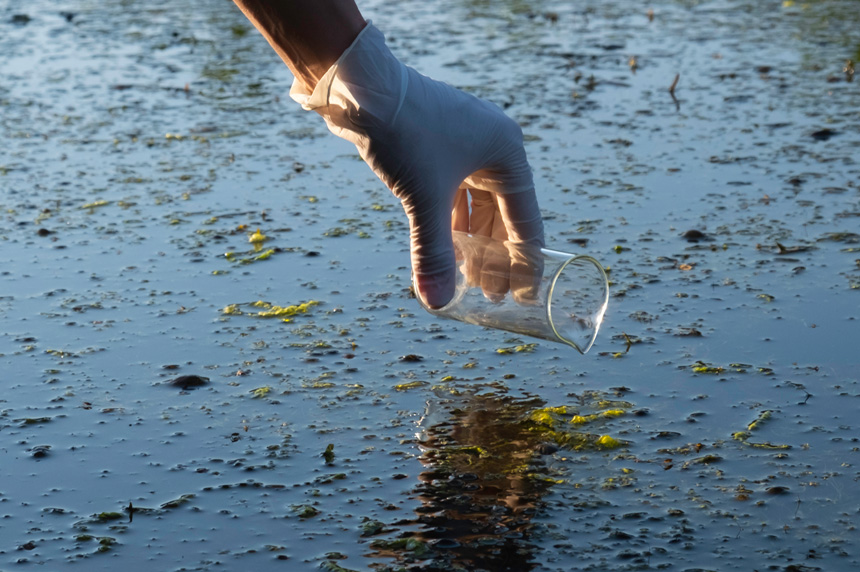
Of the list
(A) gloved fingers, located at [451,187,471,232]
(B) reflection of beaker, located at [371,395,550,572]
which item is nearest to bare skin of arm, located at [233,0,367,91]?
(A) gloved fingers, located at [451,187,471,232]

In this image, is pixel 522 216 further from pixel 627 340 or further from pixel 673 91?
pixel 673 91

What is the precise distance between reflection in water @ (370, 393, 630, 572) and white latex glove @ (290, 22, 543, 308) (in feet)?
1.47

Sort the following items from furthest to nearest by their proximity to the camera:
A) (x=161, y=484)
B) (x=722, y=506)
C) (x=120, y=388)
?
(x=120, y=388) → (x=161, y=484) → (x=722, y=506)

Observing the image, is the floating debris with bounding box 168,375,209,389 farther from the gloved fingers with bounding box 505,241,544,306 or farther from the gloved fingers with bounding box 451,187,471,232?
the gloved fingers with bounding box 505,241,544,306

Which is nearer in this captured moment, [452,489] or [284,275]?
[452,489]

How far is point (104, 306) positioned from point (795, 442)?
8.70ft

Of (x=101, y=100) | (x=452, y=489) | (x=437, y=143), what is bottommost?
(x=101, y=100)

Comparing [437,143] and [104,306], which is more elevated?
[437,143]

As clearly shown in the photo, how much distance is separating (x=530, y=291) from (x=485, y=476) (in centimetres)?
52

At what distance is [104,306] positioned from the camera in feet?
13.6

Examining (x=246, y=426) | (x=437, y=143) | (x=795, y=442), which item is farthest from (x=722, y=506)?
(x=246, y=426)

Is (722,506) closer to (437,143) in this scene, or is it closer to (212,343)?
(437,143)

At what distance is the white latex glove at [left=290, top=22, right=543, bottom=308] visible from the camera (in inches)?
102

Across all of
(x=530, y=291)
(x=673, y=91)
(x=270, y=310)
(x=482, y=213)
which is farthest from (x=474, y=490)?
(x=673, y=91)
